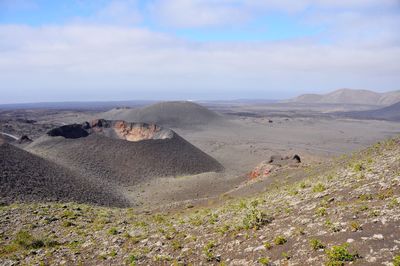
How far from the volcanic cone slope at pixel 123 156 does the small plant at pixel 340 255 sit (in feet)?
107

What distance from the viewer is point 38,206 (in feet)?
67.4

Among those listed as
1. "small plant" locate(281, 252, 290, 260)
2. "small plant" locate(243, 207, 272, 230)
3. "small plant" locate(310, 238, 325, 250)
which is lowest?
"small plant" locate(243, 207, 272, 230)

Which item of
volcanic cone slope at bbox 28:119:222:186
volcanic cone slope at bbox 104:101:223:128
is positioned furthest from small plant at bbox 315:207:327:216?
volcanic cone slope at bbox 104:101:223:128

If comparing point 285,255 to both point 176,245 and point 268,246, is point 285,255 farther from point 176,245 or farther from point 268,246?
point 176,245

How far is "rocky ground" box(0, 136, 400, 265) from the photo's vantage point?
25.9ft

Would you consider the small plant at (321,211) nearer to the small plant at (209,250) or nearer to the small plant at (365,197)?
the small plant at (365,197)

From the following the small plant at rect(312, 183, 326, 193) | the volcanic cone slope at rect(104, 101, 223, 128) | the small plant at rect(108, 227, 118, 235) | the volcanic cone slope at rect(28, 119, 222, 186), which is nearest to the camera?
the small plant at rect(312, 183, 326, 193)

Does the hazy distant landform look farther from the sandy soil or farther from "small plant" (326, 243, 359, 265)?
the sandy soil

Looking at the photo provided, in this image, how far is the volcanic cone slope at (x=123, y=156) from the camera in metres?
40.1

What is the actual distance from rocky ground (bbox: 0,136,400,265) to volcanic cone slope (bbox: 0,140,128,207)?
343 inches

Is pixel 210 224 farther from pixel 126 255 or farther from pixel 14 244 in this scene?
pixel 14 244

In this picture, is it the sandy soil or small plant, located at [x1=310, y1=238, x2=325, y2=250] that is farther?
the sandy soil

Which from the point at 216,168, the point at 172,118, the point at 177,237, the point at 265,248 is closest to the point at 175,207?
the point at 177,237

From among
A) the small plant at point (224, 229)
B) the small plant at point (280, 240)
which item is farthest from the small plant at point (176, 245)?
the small plant at point (280, 240)
